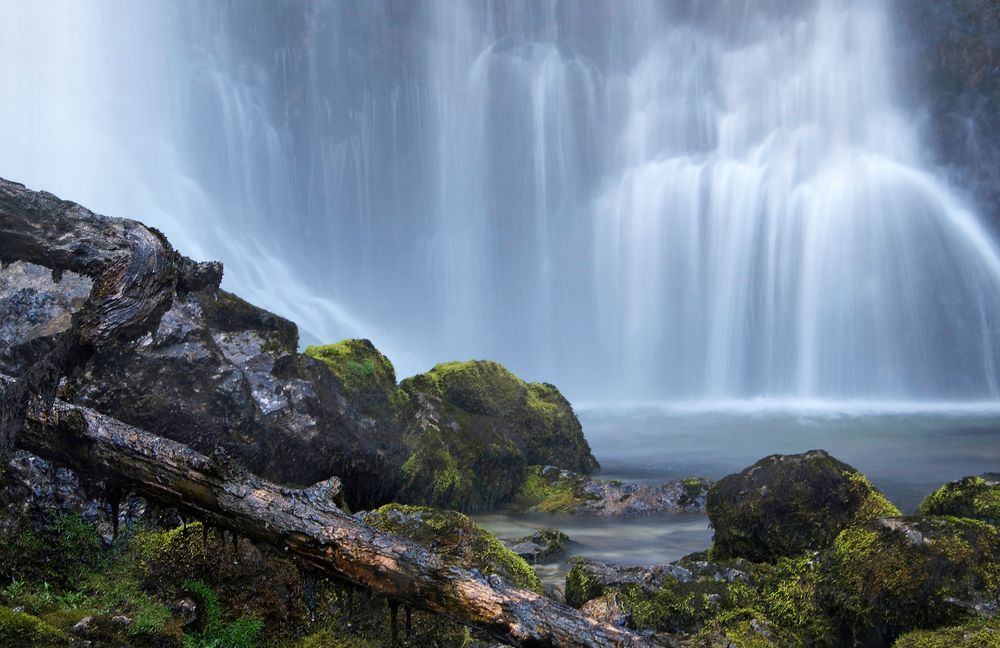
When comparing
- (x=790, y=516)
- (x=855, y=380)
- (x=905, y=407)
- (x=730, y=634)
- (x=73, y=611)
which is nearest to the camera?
(x=73, y=611)

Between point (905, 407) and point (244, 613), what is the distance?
43.6 metres

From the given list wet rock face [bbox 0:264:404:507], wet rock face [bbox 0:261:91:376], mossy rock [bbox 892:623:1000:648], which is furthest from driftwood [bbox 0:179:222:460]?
mossy rock [bbox 892:623:1000:648]

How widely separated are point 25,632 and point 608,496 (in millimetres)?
11349

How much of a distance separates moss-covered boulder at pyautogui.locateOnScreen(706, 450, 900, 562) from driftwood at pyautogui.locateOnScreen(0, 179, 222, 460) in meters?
6.30

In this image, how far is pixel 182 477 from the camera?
3.71 m

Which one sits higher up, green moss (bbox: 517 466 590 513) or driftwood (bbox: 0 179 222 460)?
driftwood (bbox: 0 179 222 460)

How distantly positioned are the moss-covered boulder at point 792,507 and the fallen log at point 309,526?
431 cm

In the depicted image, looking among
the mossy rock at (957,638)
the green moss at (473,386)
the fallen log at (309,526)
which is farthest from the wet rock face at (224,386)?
the mossy rock at (957,638)

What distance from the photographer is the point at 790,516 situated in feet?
23.2

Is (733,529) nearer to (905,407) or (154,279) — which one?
(154,279)

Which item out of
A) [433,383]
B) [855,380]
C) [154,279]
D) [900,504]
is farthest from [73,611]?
[855,380]

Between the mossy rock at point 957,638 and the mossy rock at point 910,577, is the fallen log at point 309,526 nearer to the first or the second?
the mossy rock at point 957,638

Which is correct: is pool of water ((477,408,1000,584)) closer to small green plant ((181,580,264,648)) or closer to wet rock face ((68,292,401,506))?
wet rock face ((68,292,401,506))

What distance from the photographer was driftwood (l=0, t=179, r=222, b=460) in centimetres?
457
